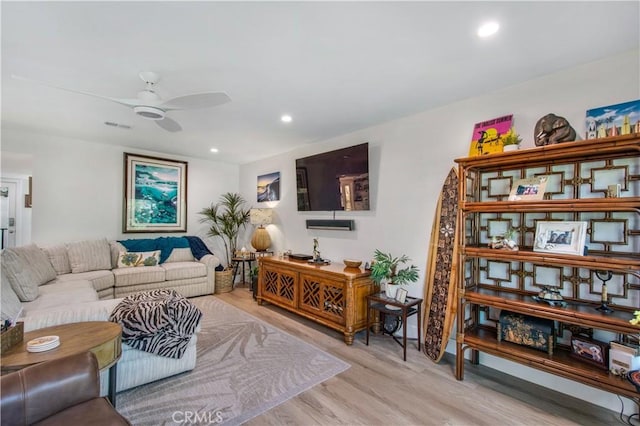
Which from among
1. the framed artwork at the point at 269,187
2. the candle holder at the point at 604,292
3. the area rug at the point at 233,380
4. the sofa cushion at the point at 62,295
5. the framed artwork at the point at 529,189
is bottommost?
the area rug at the point at 233,380

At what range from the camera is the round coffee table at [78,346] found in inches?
60.9

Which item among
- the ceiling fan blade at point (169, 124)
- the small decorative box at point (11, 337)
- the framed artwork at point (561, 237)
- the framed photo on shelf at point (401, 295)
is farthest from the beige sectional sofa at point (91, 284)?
the framed artwork at point (561, 237)

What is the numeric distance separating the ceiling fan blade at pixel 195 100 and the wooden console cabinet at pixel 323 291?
6.86ft

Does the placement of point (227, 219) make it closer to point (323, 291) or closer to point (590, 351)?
point (323, 291)

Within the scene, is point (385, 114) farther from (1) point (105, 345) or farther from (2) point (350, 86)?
(1) point (105, 345)

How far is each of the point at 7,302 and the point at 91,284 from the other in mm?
1427

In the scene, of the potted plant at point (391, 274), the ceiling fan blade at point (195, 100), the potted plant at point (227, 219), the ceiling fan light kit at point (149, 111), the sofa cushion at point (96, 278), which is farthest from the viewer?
the potted plant at point (227, 219)

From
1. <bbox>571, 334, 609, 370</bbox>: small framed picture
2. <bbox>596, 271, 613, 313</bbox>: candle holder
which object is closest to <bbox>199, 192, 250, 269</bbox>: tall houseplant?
<bbox>571, 334, 609, 370</bbox>: small framed picture

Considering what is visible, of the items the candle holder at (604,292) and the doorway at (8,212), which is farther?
the doorway at (8,212)

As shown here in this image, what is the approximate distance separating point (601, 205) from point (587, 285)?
2.29ft

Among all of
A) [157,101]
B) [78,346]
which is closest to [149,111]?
[157,101]

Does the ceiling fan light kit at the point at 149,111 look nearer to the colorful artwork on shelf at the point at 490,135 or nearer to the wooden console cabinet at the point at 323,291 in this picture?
the wooden console cabinet at the point at 323,291

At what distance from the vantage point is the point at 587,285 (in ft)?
7.11

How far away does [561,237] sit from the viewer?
6.90 feet
